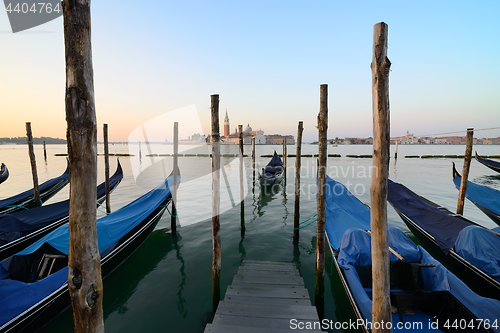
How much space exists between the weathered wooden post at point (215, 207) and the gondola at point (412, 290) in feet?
6.86

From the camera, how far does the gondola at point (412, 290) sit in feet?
8.75

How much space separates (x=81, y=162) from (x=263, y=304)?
300 cm

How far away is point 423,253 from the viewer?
138 inches

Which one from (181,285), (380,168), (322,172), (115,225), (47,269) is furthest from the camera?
(115,225)

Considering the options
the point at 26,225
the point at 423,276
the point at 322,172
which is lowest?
the point at 423,276

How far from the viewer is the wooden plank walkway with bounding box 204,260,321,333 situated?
275 cm

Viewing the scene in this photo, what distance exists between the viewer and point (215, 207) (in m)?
3.80

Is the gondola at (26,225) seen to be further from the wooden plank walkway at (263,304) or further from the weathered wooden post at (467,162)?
the weathered wooden post at (467,162)

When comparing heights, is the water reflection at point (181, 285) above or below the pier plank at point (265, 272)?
below

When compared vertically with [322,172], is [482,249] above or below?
below

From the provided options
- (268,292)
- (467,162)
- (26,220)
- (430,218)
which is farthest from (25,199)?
(467,162)

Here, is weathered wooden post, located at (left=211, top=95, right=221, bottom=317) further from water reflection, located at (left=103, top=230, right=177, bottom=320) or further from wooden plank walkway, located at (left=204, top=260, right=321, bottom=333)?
water reflection, located at (left=103, top=230, right=177, bottom=320)

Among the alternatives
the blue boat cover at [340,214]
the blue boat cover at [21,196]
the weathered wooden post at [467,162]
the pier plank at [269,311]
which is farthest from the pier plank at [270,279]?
the blue boat cover at [21,196]

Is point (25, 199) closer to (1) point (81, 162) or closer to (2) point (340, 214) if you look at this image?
(1) point (81, 162)
